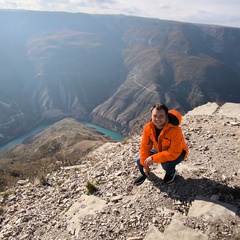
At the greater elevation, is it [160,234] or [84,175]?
[160,234]

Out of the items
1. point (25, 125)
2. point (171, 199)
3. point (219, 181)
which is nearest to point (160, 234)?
point (171, 199)

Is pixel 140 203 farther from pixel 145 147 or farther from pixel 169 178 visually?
pixel 145 147

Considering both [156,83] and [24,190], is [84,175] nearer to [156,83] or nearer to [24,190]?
[24,190]

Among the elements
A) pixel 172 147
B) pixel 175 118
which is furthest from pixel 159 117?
pixel 172 147

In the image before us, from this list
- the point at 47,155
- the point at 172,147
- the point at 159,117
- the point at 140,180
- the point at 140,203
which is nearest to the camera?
the point at 159,117

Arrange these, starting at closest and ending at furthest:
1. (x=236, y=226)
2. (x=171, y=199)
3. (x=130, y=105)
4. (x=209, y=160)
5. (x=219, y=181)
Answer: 1. (x=236, y=226)
2. (x=171, y=199)
3. (x=219, y=181)
4. (x=209, y=160)
5. (x=130, y=105)

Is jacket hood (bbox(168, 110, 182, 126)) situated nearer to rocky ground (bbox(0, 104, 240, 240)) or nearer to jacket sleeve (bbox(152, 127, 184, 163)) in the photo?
jacket sleeve (bbox(152, 127, 184, 163))

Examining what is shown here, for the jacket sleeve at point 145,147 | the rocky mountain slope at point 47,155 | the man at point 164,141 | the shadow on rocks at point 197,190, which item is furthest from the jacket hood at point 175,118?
the rocky mountain slope at point 47,155
